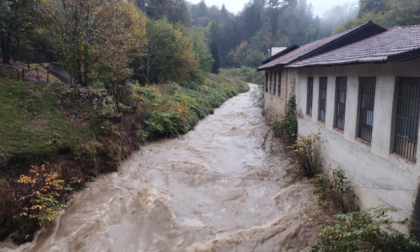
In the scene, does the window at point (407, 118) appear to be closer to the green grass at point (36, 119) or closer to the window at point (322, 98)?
the window at point (322, 98)

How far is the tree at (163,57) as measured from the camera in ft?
91.6

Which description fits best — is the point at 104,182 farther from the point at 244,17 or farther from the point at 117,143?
the point at 244,17

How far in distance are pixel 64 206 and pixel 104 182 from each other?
2034 mm

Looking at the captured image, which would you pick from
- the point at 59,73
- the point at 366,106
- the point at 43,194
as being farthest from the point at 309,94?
the point at 59,73

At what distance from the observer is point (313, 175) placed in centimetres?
1016

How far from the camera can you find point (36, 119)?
384 inches

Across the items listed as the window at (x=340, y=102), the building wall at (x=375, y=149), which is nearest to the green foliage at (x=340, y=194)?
the building wall at (x=375, y=149)

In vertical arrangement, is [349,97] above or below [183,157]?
above

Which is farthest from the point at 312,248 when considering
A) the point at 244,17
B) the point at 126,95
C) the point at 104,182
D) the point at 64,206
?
the point at 244,17

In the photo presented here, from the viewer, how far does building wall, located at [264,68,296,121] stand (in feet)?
48.4

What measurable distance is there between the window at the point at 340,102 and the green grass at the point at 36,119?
25.7 ft

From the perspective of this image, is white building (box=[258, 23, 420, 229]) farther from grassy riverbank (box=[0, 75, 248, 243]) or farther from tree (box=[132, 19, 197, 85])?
tree (box=[132, 19, 197, 85])

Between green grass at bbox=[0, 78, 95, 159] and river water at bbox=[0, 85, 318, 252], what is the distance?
5.67 feet

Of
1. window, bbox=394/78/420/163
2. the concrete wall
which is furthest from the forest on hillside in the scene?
window, bbox=394/78/420/163
